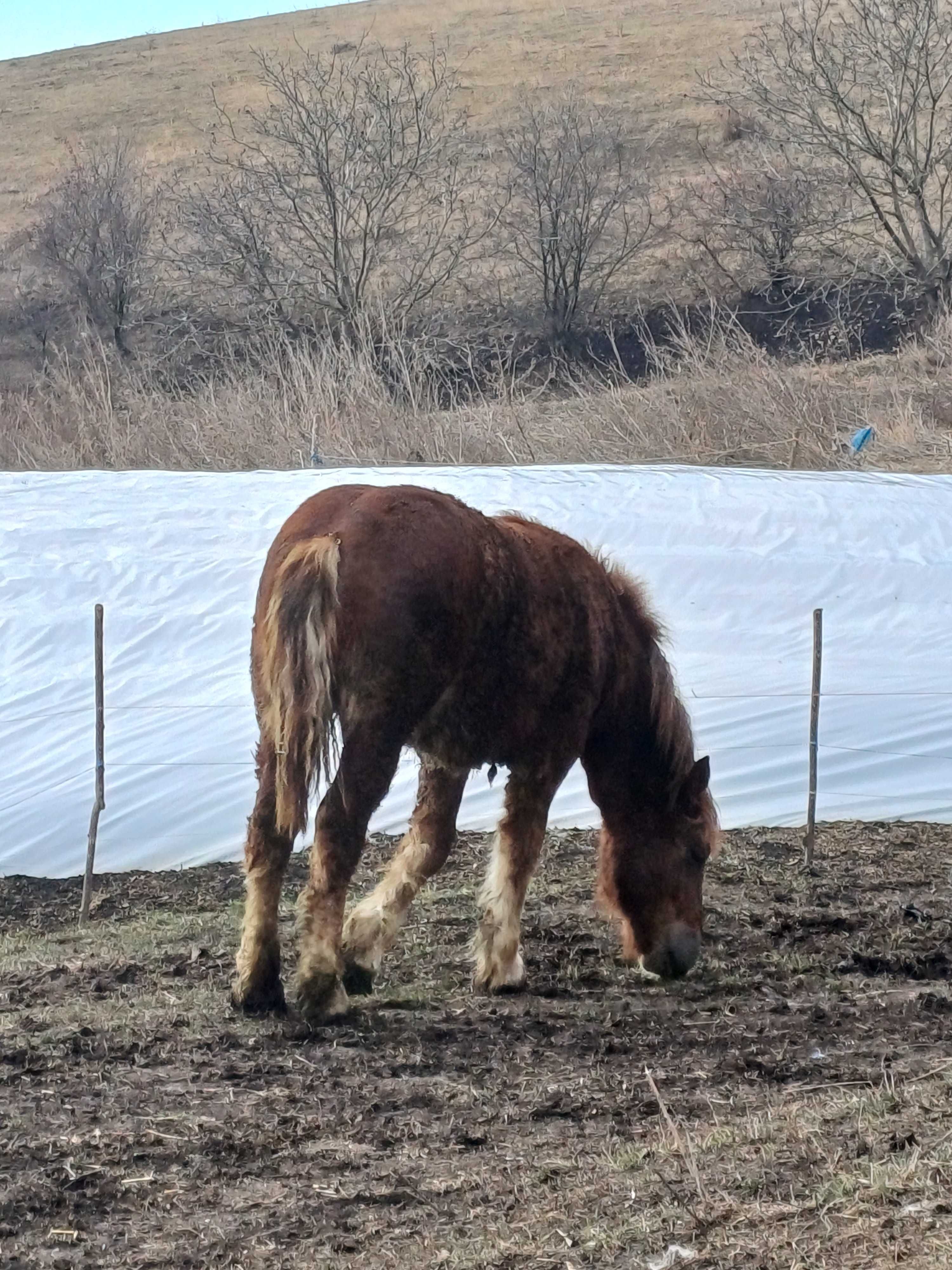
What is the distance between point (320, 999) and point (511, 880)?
3.14 ft

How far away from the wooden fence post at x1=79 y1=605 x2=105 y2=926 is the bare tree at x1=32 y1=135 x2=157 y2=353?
2289cm

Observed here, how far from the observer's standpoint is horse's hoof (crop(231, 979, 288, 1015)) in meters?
4.47

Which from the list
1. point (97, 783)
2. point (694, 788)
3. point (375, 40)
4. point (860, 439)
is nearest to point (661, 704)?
point (694, 788)

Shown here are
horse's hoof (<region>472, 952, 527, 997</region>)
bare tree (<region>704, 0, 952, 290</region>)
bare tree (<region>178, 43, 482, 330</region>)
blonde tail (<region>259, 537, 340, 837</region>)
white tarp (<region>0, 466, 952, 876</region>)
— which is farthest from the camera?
bare tree (<region>178, 43, 482, 330</region>)

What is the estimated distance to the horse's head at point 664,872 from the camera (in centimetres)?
517

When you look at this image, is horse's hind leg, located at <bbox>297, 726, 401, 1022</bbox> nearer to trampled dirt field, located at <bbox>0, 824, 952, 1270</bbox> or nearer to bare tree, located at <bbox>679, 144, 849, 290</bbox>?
trampled dirt field, located at <bbox>0, 824, 952, 1270</bbox>

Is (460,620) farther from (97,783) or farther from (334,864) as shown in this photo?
(97,783)

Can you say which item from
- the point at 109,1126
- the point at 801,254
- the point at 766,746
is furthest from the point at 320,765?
the point at 801,254

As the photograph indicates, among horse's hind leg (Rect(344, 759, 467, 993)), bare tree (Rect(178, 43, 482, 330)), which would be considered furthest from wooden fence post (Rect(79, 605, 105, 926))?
bare tree (Rect(178, 43, 482, 330))

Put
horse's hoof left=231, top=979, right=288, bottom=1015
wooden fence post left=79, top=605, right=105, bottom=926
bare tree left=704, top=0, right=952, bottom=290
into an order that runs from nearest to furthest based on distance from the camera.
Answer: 1. horse's hoof left=231, top=979, right=288, bottom=1015
2. wooden fence post left=79, top=605, right=105, bottom=926
3. bare tree left=704, top=0, right=952, bottom=290

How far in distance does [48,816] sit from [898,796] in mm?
4420

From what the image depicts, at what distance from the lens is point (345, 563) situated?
14.5 feet

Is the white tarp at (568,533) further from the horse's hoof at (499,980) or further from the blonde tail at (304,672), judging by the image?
the blonde tail at (304,672)

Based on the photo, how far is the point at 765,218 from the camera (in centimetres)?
2798
